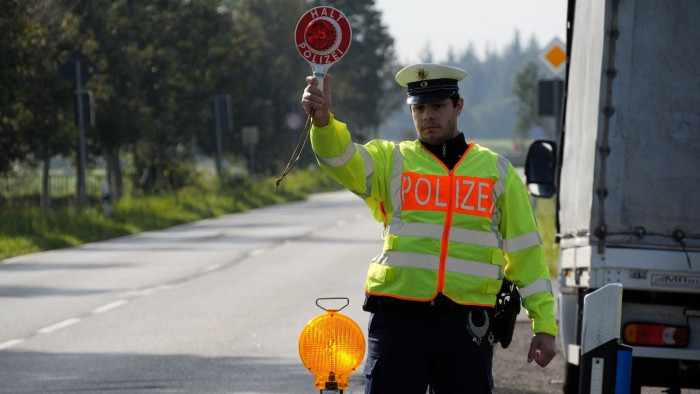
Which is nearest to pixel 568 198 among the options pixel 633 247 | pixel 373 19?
pixel 633 247

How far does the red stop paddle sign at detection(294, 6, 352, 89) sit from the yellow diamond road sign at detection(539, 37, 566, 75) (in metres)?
15.7

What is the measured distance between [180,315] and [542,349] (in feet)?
31.0

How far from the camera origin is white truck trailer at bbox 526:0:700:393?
25.8 feet

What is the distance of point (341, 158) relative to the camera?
5047 millimetres

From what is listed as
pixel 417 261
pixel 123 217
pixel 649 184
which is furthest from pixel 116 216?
pixel 417 261

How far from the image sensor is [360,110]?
4028 inches

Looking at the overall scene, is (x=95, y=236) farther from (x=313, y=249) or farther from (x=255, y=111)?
(x=255, y=111)

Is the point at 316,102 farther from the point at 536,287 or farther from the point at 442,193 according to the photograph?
the point at 536,287

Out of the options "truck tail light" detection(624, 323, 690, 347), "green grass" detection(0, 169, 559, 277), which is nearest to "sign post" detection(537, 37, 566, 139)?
"green grass" detection(0, 169, 559, 277)

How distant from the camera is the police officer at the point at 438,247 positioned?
509 cm

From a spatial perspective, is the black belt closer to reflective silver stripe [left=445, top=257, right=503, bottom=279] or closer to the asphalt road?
reflective silver stripe [left=445, top=257, right=503, bottom=279]

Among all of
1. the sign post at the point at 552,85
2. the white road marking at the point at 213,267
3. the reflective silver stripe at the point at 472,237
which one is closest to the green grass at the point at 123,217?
the sign post at the point at 552,85

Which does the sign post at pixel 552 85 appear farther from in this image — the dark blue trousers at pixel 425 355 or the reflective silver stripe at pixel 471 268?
the dark blue trousers at pixel 425 355

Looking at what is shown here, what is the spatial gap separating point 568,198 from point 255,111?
61605 mm
